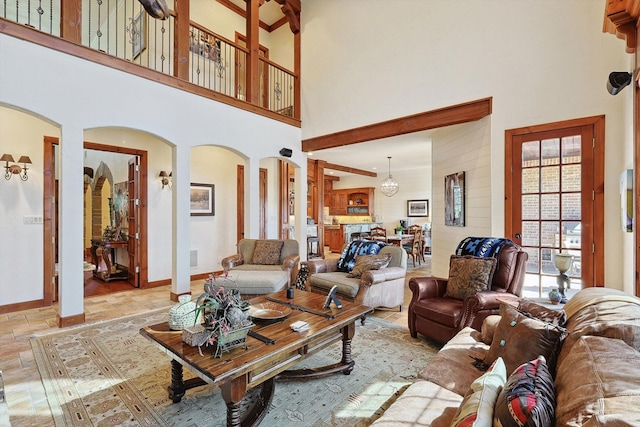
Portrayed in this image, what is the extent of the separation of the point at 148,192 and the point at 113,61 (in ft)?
7.34

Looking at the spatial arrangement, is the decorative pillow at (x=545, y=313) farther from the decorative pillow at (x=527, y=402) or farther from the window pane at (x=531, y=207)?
the window pane at (x=531, y=207)

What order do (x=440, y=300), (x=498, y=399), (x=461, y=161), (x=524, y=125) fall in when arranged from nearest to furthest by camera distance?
(x=498, y=399)
(x=440, y=300)
(x=524, y=125)
(x=461, y=161)

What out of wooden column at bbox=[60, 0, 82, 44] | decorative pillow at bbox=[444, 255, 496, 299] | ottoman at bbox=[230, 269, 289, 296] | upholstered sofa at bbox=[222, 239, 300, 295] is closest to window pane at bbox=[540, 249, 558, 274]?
decorative pillow at bbox=[444, 255, 496, 299]

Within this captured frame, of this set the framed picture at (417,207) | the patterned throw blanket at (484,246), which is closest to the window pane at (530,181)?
the patterned throw blanket at (484,246)

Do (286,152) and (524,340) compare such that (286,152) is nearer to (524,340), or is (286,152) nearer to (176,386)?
(176,386)

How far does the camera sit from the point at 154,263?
18.2 ft

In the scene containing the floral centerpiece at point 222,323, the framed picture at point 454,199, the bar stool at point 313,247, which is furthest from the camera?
the bar stool at point 313,247

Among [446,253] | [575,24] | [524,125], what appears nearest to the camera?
[575,24]

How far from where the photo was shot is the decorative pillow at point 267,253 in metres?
4.83

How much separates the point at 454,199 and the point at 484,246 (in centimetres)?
192

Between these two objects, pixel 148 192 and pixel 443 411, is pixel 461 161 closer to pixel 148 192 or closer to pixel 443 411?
pixel 443 411

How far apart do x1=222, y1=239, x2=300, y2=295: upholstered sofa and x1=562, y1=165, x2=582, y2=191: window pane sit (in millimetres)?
3577

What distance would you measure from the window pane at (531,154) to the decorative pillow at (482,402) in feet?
11.4

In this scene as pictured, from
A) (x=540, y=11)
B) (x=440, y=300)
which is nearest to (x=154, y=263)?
(x=440, y=300)
